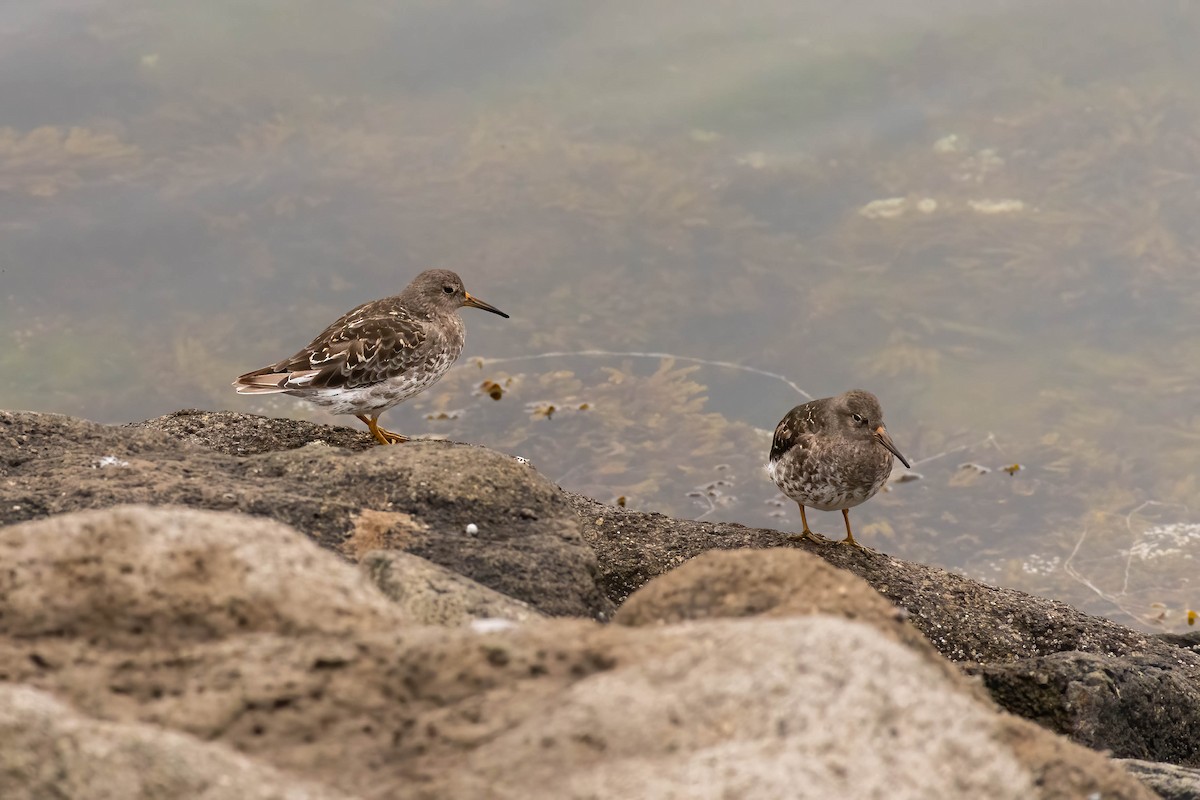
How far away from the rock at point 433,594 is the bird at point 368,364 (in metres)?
3.88

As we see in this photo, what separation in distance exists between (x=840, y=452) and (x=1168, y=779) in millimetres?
3228

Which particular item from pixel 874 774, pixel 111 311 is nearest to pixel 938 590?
pixel 874 774

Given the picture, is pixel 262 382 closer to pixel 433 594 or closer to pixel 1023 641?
pixel 433 594

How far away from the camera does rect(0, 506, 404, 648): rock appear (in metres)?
3.23

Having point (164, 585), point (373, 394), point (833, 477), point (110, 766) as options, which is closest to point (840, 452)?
point (833, 477)

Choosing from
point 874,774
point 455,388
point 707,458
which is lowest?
point 707,458

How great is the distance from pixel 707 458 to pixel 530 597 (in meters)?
5.75

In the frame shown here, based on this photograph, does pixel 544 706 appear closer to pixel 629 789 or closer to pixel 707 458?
pixel 629 789

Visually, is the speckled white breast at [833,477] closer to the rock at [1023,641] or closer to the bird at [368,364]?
the rock at [1023,641]

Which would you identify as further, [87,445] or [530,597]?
[87,445]

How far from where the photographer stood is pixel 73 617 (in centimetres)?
324

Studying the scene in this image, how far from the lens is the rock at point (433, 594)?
3.92 meters

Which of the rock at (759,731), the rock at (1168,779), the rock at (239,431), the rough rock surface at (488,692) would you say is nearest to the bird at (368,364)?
the rock at (239,431)

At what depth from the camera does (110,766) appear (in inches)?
106
